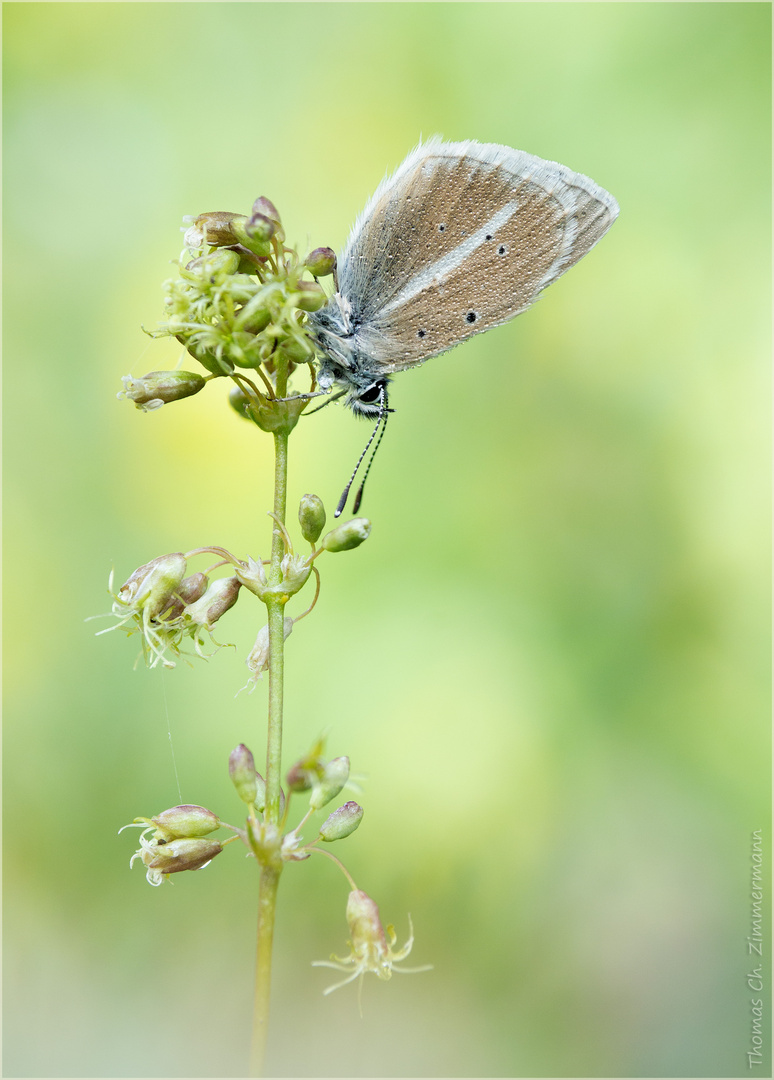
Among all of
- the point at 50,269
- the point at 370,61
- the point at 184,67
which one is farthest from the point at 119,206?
the point at 370,61

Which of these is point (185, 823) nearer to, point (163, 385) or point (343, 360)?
point (163, 385)

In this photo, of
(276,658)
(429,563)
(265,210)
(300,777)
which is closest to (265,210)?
(265,210)

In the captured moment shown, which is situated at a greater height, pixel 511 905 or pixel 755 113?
pixel 755 113

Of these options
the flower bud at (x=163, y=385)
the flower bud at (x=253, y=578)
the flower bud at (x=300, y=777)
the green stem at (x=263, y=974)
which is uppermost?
the flower bud at (x=163, y=385)

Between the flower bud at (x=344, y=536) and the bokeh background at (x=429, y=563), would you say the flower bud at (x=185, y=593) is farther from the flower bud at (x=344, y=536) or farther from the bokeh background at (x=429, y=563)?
the bokeh background at (x=429, y=563)

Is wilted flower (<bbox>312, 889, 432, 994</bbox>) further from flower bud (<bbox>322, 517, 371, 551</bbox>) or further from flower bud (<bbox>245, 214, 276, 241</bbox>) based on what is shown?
flower bud (<bbox>245, 214, 276, 241</bbox>)

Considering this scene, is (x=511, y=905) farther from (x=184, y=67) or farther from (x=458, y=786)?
(x=184, y=67)

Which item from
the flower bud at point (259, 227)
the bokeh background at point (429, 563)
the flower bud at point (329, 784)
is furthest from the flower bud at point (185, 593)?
the bokeh background at point (429, 563)
